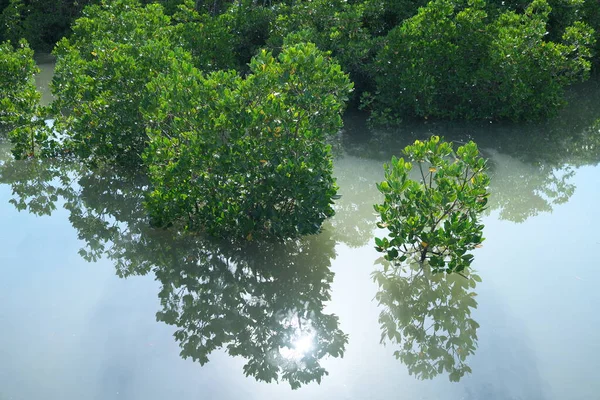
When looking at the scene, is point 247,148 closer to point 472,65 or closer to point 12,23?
point 472,65

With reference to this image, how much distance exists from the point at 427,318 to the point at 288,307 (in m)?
1.18

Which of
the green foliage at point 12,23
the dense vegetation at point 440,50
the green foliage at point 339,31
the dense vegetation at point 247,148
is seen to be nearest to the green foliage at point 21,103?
the dense vegetation at point 440,50

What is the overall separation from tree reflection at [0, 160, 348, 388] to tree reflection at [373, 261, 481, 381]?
486 mm

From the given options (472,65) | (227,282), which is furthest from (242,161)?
(472,65)

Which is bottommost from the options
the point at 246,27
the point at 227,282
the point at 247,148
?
the point at 227,282

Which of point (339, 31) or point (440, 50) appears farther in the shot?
point (339, 31)

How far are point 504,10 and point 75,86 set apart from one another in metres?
7.57

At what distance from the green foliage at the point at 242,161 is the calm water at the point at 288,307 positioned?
1.40 ft

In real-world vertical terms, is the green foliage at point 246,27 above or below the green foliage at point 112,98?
above

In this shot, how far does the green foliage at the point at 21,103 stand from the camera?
9.38 m

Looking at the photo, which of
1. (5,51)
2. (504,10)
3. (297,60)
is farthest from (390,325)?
(5,51)

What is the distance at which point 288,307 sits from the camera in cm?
563

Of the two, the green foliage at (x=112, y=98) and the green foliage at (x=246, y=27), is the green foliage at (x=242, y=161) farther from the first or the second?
the green foliage at (x=246, y=27)

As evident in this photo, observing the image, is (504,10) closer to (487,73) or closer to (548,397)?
(487,73)
